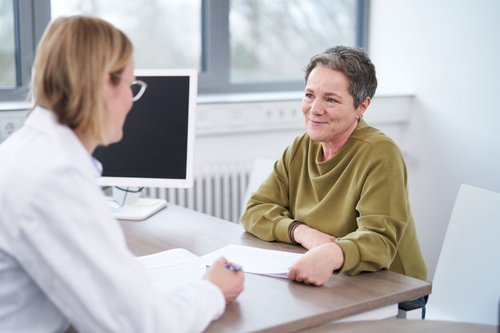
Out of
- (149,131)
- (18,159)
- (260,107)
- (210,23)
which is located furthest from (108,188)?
(18,159)

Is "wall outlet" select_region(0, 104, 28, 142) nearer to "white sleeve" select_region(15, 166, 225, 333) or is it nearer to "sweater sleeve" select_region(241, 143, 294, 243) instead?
"sweater sleeve" select_region(241, 143, 294, 243)

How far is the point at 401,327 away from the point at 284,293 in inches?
9.7

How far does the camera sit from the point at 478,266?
1.87m

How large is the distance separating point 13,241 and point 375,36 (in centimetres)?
306

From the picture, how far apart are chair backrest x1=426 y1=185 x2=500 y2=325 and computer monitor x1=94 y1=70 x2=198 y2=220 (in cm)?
81

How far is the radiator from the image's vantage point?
9.63 ft

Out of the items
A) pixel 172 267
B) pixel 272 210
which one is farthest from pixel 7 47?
pixel 172 267

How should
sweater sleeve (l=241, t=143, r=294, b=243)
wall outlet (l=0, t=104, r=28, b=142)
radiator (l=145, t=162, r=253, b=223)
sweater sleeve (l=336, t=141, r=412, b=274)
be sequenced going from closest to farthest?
sweater sleeve (l=336, t=141, r=412, b=274) → sweater sleeve (l=241, t=143, r=294, b=243) → wall outlet (l=0, t=104, r=28, b=142) → radiator (l=145, t=162, r=253, b=223)

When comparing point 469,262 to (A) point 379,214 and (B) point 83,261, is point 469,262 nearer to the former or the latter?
(A) point 379,214

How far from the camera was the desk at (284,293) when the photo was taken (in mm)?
1251

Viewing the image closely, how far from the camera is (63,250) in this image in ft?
3.29

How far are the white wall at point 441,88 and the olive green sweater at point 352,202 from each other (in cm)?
146

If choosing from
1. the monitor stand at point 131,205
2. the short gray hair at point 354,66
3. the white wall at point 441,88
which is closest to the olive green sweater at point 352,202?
the short gray hair at point 354,66

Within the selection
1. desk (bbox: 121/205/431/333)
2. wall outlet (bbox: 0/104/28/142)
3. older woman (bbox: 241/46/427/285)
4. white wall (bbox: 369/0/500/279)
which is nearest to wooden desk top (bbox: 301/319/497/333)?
desk (bbox: 121/205/431/333)
